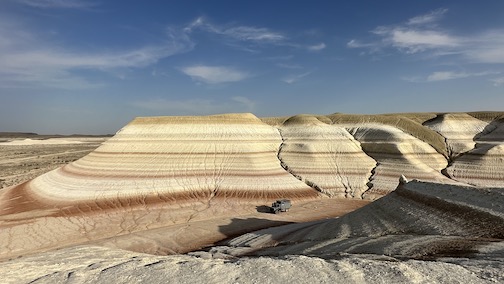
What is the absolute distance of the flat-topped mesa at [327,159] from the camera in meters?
53.7

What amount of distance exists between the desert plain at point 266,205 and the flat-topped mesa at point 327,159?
317 millimetres

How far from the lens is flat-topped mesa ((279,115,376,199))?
53.7 meters

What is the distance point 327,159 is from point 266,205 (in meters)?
20.8

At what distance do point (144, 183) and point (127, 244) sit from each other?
1835 centimetres

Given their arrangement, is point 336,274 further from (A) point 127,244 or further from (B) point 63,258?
(A) point 127,244

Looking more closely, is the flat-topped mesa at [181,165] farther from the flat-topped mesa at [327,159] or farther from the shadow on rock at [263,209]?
the flat-topped mesa at [327,159]

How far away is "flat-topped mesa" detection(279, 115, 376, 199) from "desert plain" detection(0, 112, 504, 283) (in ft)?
1.04

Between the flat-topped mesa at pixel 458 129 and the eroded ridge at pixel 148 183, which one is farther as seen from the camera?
the flat-topped mesa at pixel 458 129

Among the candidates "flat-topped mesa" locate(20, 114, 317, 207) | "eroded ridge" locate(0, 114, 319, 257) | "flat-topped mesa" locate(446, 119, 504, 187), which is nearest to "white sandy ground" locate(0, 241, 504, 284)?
"eroded ridge" locate(0, 114, 319, 257)

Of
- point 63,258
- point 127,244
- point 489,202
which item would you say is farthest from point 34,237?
point 489,202

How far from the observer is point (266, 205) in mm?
44656

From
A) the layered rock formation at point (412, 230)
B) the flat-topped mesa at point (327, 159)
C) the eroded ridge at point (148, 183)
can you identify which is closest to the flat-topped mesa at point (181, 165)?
the eroded ridge at point (148, 183)

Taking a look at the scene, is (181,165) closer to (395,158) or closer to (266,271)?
(395,158)

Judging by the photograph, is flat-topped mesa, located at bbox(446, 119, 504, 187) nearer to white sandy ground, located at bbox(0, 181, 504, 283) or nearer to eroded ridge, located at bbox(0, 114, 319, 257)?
eroded ridge, located at bbox(0, 114, 319, 257)
